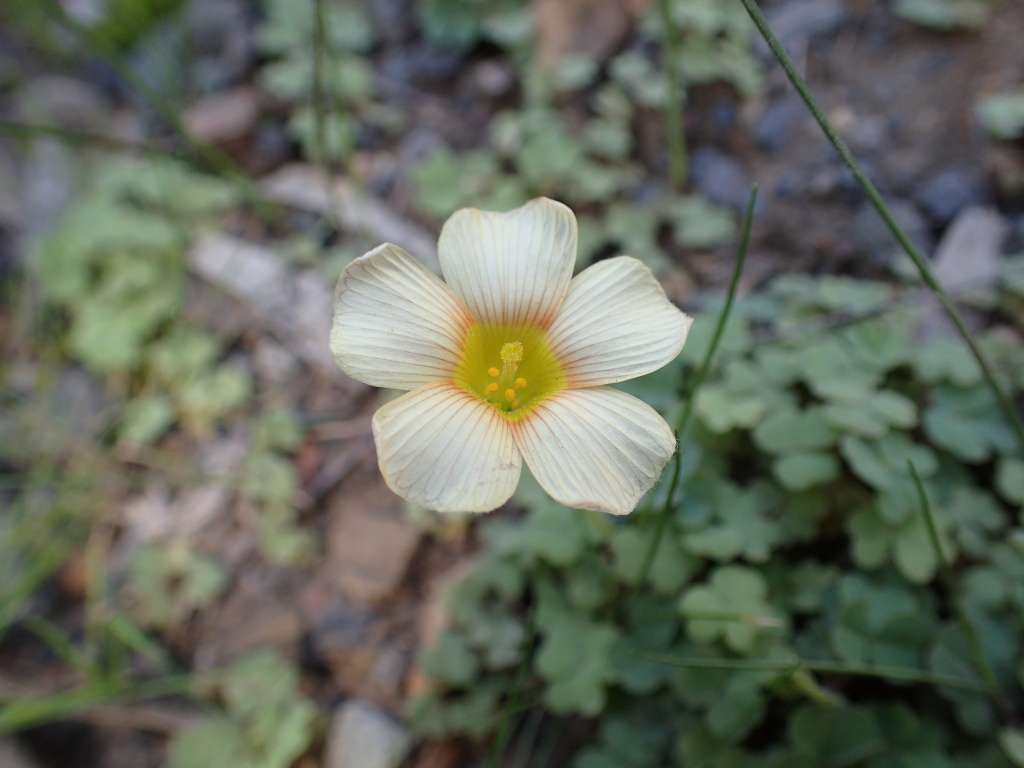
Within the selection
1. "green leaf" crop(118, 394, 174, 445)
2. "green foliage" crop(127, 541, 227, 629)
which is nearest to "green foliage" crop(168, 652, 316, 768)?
"green foliage" crop(127, 541, 227, 629)

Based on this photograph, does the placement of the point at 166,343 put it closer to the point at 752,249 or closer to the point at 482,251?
the point at 482,251

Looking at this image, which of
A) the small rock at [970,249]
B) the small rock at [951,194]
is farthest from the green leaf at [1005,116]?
the small rock at [970,249]

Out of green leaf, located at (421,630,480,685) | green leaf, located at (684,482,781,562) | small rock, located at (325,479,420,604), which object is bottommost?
small rock, located at (325,479,420,604)

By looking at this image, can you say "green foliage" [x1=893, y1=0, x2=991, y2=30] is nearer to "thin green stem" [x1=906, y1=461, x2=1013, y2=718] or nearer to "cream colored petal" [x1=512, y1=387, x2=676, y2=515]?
"thin green stem" [x1=906, y1=461, x2=1013, y2=718]

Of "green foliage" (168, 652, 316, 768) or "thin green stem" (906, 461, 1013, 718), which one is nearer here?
"thin green stem" (906, 461, 1013, 718)

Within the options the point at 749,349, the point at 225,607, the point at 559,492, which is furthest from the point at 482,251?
the point at 225,607

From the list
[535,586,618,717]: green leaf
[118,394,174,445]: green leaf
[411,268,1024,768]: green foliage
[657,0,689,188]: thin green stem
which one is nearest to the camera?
[411,268,1024,768]: green foliage

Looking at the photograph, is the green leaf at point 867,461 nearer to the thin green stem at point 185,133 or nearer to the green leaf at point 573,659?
the green leaf at point 573,659
